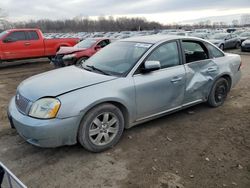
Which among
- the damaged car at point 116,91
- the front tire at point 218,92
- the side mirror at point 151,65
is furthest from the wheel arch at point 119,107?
the front tire at point 218,92

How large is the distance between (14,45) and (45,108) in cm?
950

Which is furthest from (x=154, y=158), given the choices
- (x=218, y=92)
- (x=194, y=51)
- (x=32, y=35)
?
(x=32, y=35)

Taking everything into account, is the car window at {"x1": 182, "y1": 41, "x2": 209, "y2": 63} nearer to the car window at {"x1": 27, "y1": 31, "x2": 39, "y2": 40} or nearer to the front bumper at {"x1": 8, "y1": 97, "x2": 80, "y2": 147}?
the front bumper at {"x1": 8, "y1": 97, "x2": 80, "y2": 147}

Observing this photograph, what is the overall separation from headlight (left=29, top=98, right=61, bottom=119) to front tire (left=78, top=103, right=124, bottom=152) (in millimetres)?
407

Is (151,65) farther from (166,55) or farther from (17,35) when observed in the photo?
(17,35)

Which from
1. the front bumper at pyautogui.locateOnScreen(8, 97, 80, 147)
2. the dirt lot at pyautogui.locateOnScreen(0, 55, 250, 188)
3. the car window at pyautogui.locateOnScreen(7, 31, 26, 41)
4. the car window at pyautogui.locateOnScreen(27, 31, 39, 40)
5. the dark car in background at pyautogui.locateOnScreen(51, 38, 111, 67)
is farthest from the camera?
the car window at pyautogui.locateOnScreen(27, 31, 39, 40)

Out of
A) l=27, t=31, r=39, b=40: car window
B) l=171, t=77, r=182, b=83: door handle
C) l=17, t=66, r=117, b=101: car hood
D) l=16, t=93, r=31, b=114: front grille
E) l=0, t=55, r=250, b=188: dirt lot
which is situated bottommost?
l=0, t=55, r=250, b=188: dirt lot

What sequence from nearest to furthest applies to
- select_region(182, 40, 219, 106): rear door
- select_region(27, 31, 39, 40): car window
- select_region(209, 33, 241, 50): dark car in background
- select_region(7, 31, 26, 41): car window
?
select_region(182, 40, 219, 106): rear door, select_region(7, 31, 26, 41): car window, select_region(27, 31, 39, 40): car window, select_region(209, 33, 241, 50): dark car in background

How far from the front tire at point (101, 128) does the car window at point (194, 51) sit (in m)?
1.84

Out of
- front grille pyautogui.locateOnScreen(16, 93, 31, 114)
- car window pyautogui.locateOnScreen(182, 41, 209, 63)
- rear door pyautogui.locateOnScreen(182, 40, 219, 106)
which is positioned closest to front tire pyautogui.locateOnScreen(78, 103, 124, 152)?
front grille pyautogui.locateOnScreen(16, 93, 31, 114)

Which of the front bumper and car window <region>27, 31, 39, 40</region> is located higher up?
car window <region>27, 31, 39, 40</region>

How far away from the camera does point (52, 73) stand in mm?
4273

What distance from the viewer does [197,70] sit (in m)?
4.70

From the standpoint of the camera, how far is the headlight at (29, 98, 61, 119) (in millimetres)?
3191
